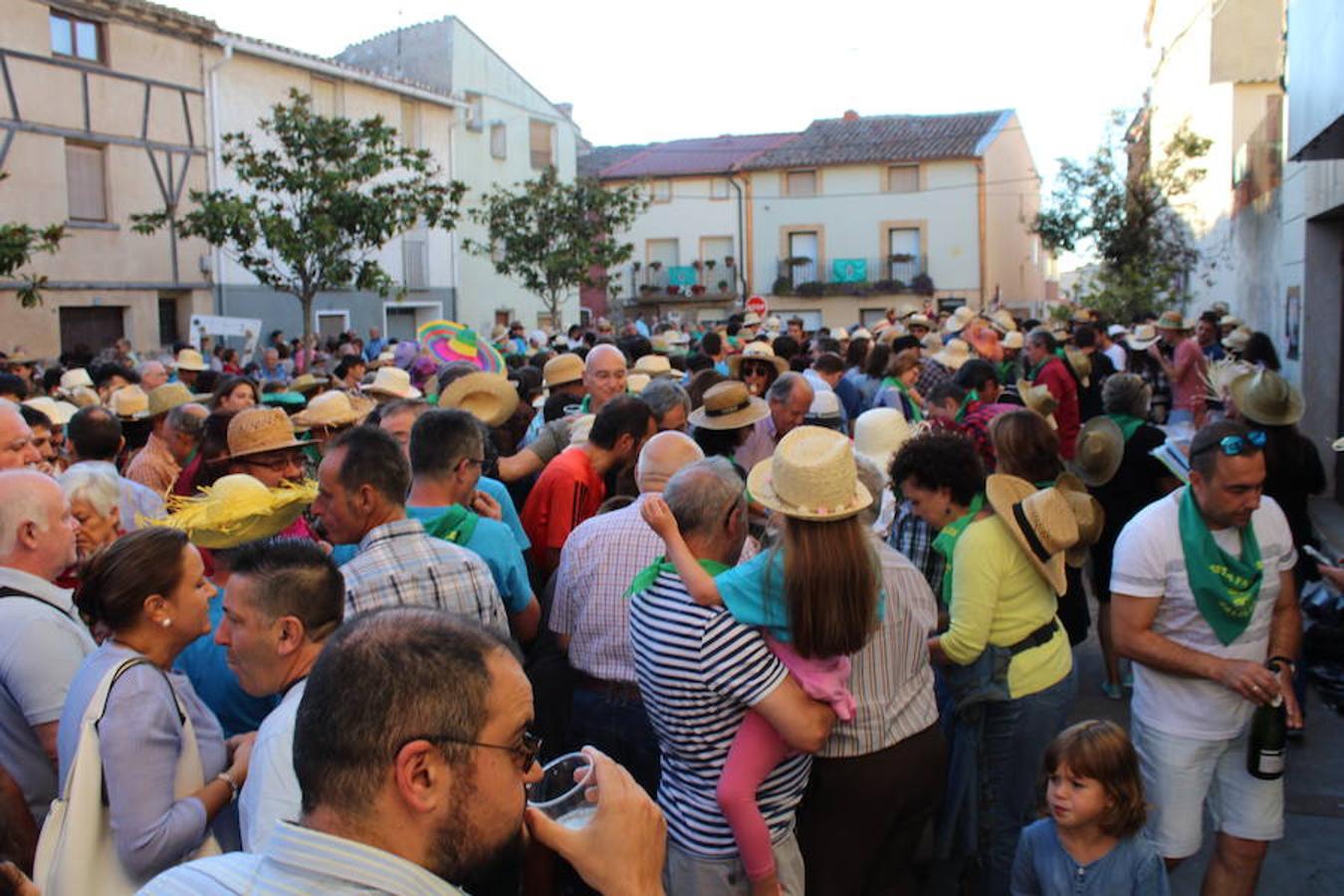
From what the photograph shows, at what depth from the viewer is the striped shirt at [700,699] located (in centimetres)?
298

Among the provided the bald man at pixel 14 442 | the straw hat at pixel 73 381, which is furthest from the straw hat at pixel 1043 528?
the straw hat at pixel 73 381

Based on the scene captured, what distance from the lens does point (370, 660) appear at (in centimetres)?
166

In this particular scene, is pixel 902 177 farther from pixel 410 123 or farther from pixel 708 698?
pixel 708 698

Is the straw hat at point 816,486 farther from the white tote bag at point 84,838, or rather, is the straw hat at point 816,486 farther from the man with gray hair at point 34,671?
the man with gray hair at point 34,671

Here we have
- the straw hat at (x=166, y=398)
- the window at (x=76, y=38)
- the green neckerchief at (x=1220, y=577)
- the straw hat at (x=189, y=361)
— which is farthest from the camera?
the window at (x=76, y=38)

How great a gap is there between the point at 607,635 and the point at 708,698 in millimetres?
952

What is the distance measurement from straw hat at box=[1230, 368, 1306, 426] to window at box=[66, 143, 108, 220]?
20.8m

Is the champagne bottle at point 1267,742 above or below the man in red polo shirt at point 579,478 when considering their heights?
below

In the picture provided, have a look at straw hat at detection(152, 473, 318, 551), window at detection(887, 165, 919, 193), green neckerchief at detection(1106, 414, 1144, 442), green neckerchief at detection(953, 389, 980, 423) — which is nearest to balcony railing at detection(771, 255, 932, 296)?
window at detection(887, 165, 919, 193)

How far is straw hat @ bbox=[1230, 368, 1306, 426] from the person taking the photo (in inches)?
210

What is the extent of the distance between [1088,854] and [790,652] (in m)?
1.23

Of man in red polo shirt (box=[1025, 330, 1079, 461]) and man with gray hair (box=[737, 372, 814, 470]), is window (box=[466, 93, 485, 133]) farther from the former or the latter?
man with gray hair (box=[737, 372, 814, 470])

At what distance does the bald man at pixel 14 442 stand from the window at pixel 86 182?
59.7ft

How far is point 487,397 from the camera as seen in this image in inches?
276
